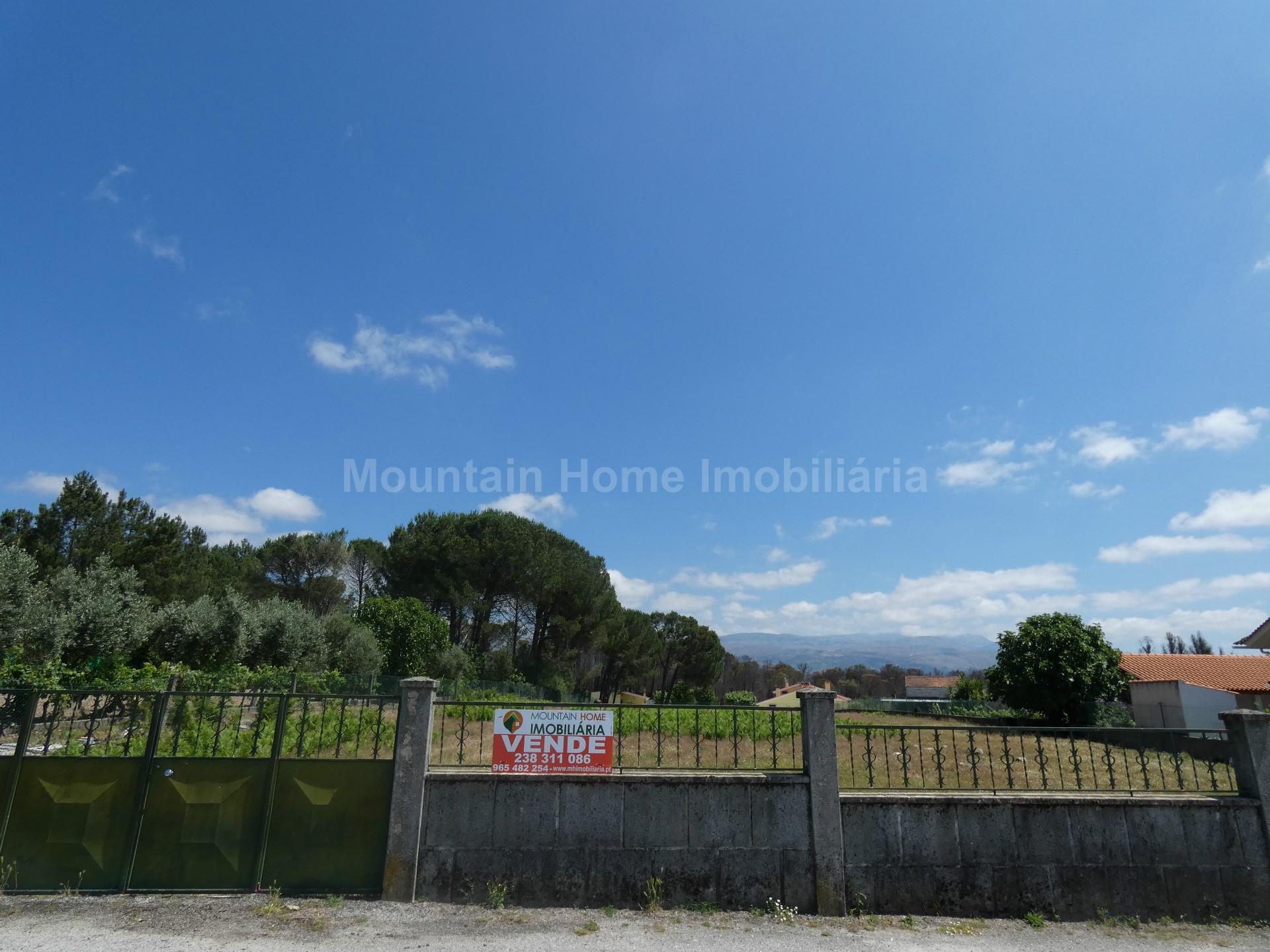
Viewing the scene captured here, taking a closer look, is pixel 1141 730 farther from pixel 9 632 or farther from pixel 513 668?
pixel 513 668

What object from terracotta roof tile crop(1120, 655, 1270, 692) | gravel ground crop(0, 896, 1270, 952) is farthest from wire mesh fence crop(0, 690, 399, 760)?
terracotta roof tile crop(1120, 655, 1270, 692)

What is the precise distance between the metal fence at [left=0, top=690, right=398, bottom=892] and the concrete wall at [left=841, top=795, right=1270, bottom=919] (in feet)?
19.4

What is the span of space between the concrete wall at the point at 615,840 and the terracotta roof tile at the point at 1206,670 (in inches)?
1196

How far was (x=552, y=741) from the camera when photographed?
8062 millimetres

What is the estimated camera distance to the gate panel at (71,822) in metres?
7.60

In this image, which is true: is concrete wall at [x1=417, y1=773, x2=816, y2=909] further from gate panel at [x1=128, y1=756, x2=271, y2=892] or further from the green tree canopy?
the green tree canopy

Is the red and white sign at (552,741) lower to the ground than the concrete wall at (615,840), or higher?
higher

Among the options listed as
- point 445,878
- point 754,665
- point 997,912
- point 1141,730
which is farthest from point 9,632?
point 754,665

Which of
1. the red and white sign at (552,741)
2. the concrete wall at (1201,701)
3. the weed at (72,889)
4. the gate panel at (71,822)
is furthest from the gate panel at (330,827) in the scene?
the concrete wall at (1201,701)

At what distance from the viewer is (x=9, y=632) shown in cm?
1761

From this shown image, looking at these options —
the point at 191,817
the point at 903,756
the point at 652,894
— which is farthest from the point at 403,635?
the point at 903,756

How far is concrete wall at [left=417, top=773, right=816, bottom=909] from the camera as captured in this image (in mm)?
7602

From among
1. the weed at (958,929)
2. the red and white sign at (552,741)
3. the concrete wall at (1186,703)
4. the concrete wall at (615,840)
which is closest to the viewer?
the weed at (958,929)

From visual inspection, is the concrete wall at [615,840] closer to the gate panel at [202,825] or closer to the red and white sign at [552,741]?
the red and white sign at [552,741]
